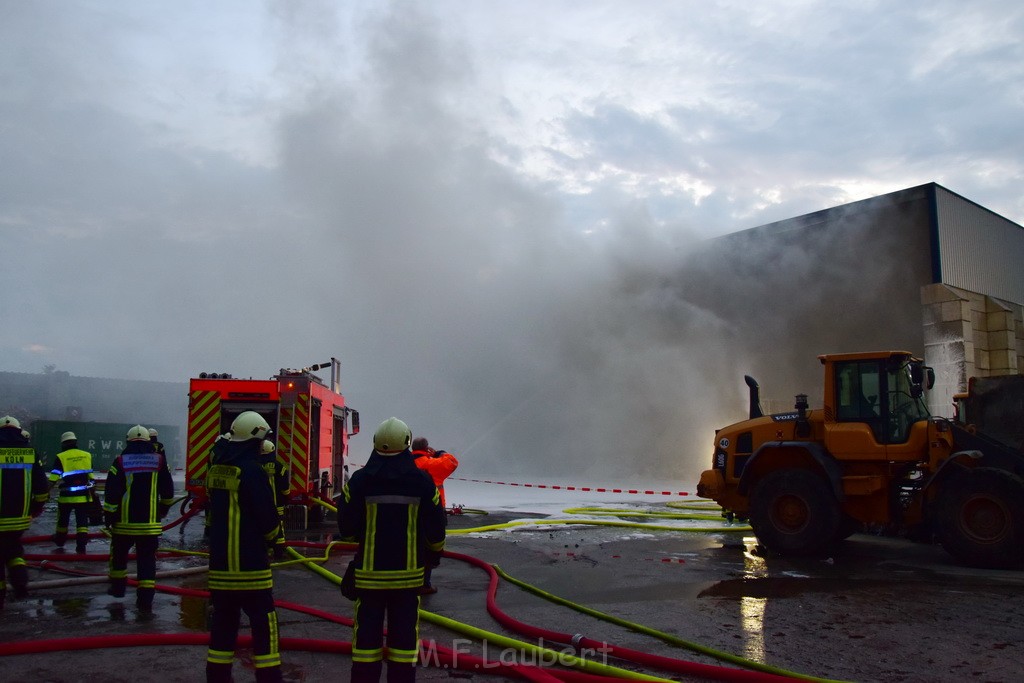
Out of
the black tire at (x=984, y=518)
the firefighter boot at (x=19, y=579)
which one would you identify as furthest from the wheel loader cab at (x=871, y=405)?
the firefighter boot at (x=19, y=579)

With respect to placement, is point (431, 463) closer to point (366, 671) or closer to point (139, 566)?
point (139, 566)

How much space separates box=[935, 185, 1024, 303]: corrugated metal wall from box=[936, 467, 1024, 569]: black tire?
11.0m

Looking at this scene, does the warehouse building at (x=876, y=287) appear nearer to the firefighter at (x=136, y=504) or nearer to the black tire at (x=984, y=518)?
the black tire at (x=984, y=518)

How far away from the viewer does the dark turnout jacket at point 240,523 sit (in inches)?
139

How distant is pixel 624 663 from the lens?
13.7ft

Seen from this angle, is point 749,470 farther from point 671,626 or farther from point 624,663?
point 624,663

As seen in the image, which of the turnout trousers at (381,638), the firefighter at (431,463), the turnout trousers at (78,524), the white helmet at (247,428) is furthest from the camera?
the turnout trousers at (78,524)

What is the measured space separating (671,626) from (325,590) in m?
3.01

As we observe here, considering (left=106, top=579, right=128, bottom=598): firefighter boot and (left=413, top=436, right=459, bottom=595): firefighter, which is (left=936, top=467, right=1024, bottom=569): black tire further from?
(left=106, top=579, right=128, bottom=598): firefighter boot

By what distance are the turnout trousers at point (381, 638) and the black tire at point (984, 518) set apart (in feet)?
21.6

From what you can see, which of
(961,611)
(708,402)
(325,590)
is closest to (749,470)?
(961,611)

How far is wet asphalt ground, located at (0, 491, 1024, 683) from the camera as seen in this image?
418cm

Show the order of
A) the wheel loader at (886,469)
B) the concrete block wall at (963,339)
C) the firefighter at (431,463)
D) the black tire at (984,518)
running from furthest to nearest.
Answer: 1. the concrete block wall at (963,339)
2. the wheel loader at (886,469)
3. the black tire at (984,518)
4. the firefighter at (431,463)

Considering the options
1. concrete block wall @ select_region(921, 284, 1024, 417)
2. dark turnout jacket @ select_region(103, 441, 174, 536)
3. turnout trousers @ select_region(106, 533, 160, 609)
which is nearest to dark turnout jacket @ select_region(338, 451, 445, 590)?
turnout trousers @ select_region(106, 533, 160, 609)
